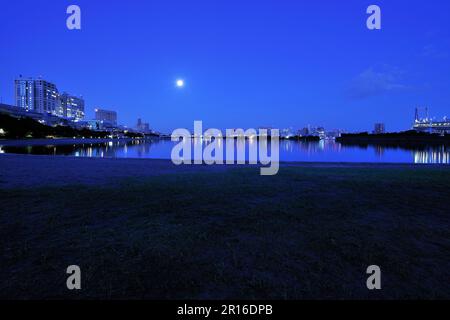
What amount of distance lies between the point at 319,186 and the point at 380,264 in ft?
21.2

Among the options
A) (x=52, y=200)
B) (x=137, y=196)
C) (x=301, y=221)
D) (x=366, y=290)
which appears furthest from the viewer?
(x=137, y=196)

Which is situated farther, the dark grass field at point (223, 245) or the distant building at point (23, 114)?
the distant building at point (23, 114)

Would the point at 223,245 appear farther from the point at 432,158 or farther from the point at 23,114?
the point at 23,114

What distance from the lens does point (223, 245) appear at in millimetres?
4672

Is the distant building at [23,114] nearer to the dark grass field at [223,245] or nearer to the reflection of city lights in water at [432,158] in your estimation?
the reflection of city lights in water at [432,158]

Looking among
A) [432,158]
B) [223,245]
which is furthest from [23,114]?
[223,245]

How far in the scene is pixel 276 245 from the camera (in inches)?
185

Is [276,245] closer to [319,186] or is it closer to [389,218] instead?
[389,218]

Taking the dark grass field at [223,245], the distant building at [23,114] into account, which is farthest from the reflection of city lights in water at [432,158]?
the distant building at [23,114]

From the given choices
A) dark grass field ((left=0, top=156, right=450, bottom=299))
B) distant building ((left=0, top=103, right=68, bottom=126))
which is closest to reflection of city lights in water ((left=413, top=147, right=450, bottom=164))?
dark grass field ((left=0, top=156, right=450, bottom=299))

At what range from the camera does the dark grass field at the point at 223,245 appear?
343 centimetres

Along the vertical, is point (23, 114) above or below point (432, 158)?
above

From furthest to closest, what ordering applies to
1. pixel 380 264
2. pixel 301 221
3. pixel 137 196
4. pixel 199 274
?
pixel 137 196 < pixel 301 221 < pixel 380 264 < pixel 199 274
